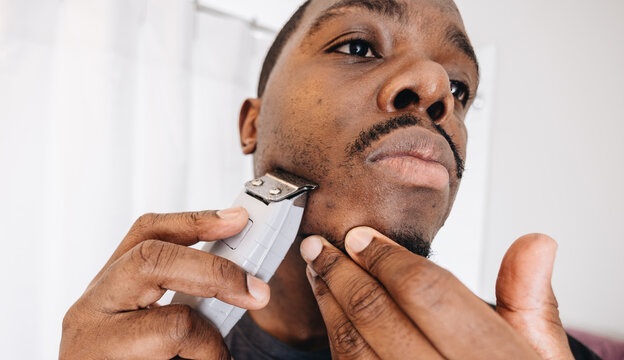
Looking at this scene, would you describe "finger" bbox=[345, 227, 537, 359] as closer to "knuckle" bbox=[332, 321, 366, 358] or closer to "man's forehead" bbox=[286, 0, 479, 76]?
"knuckle" bbox=[332, 321, 366, 358]

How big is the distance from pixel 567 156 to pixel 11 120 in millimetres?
2092

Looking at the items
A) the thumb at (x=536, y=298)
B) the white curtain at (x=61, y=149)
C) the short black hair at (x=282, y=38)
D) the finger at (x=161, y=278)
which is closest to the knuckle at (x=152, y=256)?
the finger at (x=161, y=278)

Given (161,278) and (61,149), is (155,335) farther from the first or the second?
(61,149)

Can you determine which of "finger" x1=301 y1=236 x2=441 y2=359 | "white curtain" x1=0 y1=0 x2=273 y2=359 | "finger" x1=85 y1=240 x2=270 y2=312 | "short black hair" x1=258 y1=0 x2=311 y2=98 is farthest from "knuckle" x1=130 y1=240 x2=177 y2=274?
"white curtain" x1=0 y1=0 x2=273 y2=359

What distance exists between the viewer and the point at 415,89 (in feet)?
1.90

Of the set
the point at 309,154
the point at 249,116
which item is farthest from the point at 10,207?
the point at 309,154

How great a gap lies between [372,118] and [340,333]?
1.05 ft

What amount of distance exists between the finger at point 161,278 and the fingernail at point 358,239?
152 mm

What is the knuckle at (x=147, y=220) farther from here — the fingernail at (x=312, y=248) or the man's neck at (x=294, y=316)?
the man's neck at (x=294, y=316)

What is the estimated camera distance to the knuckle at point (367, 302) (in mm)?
424

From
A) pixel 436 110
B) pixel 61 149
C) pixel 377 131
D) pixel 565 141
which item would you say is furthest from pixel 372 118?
pixel 565 141

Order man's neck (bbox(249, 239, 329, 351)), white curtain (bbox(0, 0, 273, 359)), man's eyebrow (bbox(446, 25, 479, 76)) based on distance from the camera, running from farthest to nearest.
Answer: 1. white curtain (bbox(0, 0, 273, 359))
2. man's neck (bbox(249, 239, 329, 351))
3. man's eyebrow (bbox(446, 25, 479, 76))

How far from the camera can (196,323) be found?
48 cm

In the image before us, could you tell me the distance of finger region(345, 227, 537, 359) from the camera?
1.22ft
